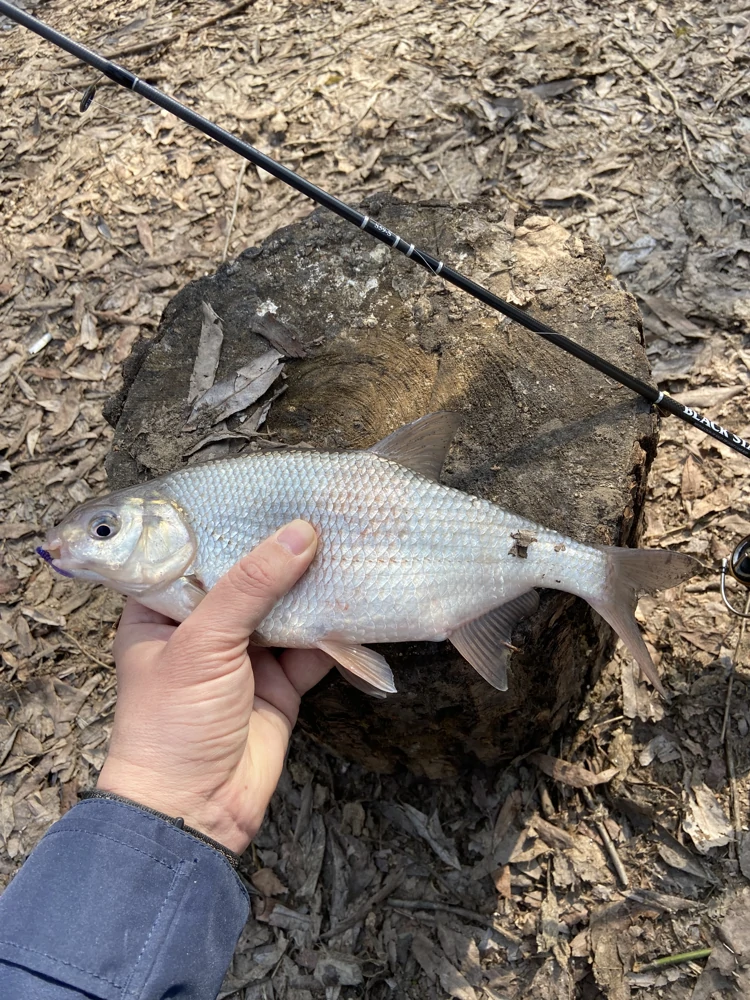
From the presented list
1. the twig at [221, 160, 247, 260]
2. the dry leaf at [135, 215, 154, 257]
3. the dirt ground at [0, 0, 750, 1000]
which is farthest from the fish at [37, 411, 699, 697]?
the dry leaf at [135, 215, 154, 257]

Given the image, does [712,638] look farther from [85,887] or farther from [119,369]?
[119,369]

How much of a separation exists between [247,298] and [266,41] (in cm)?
357

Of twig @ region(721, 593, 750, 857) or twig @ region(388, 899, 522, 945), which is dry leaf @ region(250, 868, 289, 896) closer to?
twig @ region(388, 899, 522, 945)

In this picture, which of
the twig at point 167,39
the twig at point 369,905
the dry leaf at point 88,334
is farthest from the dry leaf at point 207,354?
the twig at point 167,39

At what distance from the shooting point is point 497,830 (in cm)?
321

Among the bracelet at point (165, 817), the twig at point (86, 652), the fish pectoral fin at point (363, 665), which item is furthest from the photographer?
the twig at point (86, 652)

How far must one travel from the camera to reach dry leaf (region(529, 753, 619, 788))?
317 centimetres

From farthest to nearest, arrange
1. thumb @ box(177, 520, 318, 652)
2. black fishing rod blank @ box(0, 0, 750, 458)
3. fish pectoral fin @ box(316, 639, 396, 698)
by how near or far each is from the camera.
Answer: black fishing rod blank @ box(0, 0, 750, 458) < fish pectoral fin @ box(316, 639, 396, 698) < thumb @ box(177, 520, 318, 652)

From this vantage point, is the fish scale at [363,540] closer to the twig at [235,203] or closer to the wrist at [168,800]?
the wrist at [168,800]

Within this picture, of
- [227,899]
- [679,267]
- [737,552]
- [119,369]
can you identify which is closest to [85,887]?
[227,899]

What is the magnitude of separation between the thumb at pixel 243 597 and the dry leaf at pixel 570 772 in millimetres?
1748

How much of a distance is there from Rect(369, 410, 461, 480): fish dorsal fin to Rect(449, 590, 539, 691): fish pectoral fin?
0.53 m

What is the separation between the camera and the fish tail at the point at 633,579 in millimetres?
2207

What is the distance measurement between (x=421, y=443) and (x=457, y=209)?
1.25 m
